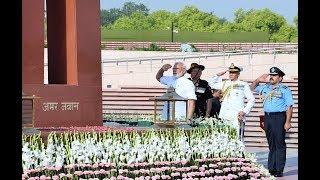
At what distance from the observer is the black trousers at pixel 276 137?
42.9 ft

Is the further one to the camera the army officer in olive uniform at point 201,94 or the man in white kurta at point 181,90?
the army officer in olive uniform at point 201,94

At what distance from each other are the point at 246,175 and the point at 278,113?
2820 mm

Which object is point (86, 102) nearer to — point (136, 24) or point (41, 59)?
point (41, 59)

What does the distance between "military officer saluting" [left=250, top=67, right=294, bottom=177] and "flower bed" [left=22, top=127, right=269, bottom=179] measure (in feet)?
7.45

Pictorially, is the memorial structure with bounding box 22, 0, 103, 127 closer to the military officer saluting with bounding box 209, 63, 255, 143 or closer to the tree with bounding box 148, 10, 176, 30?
the military officer saluting with bounding box 209, 63, 255, 143

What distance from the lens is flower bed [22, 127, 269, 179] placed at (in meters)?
9.10

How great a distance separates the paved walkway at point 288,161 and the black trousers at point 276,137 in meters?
0.23

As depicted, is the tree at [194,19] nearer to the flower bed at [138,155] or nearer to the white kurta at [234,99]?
the white kurta at [234,99]

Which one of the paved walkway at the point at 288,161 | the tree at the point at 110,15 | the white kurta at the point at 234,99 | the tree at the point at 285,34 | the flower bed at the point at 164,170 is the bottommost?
the paved walkway at the point at 288,161

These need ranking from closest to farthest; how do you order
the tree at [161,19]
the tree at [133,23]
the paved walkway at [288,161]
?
the paved walkway at [288,161], the tree at [133,23], the tree at [161,19]

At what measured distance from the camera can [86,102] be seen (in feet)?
37.7

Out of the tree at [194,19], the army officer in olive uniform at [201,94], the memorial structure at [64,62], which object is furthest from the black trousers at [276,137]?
the tree at [194,19]

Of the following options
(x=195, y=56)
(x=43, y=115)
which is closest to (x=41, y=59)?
(x=43, y=115)

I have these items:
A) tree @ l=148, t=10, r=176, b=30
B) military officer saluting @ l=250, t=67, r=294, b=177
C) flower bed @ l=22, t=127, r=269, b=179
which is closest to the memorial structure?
flower bed @ l=22, t=127, r=269, b=179
